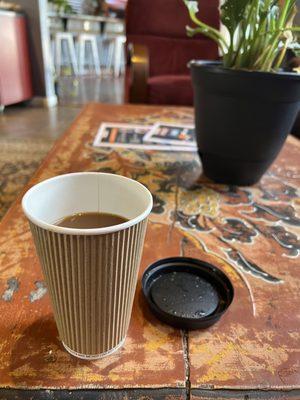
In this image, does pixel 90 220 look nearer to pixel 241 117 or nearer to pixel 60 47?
pixel 241 117

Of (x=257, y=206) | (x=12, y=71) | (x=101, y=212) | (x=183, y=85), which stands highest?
(x=101, y=212)

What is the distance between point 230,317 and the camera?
0.38 meters

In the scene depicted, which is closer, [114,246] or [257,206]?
[114,246]

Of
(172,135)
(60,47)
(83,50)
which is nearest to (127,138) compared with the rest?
(172,135)

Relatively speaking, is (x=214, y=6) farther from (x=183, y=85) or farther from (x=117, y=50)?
(x=117, y=50)

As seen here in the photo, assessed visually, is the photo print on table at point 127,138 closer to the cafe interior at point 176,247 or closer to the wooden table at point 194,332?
the cafe interior at point 176,247

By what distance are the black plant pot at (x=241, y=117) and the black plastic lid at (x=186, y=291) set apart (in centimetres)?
32

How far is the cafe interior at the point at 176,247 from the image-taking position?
0.29 m

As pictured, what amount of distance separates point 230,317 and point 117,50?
554cm

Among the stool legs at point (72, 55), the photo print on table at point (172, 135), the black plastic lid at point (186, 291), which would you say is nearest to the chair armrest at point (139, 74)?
the photo print on table at point (172, 135)

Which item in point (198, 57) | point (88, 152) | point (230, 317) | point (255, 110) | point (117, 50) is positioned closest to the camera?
point (230, 317)

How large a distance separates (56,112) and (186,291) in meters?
2.56

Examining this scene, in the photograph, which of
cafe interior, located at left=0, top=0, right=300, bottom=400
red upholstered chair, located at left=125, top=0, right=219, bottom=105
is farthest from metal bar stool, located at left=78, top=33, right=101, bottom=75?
cafe interior, located at left=0, top=0, right=300, bottom=400

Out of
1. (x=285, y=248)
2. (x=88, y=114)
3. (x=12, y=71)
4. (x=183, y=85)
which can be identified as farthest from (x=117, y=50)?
(x=285, y=248)
